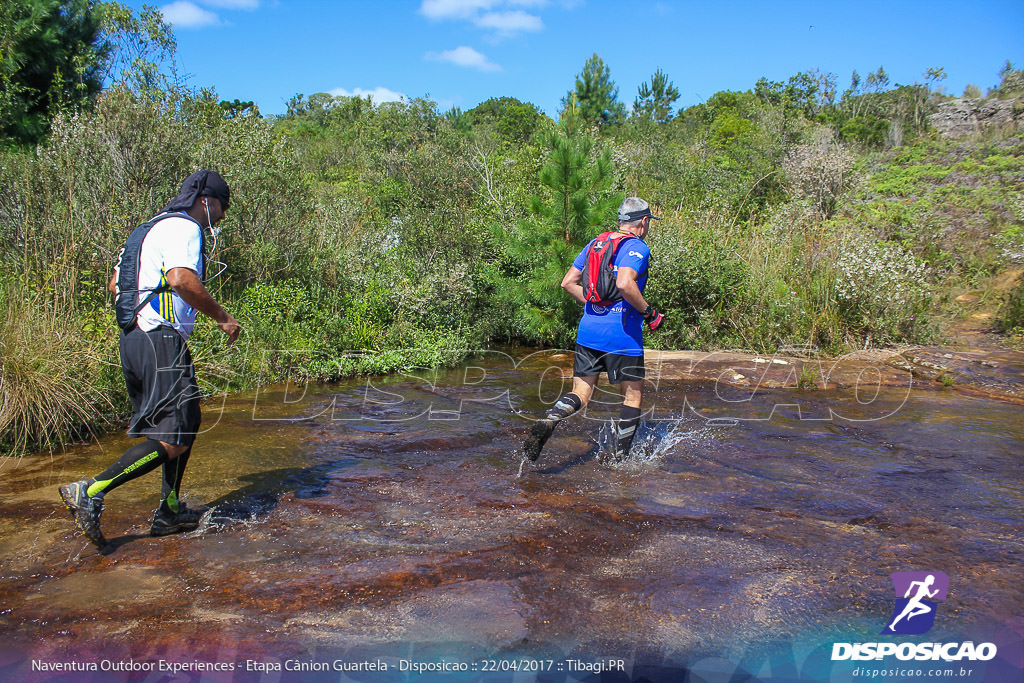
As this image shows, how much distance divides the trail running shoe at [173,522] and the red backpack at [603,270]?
122 inches

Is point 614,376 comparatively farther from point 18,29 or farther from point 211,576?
point 18,29

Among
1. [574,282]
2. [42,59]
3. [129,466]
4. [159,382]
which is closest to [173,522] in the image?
[129,466]

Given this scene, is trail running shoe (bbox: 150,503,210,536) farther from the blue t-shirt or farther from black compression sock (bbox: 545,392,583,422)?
the blue t-shirt

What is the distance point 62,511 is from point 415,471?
2301mm

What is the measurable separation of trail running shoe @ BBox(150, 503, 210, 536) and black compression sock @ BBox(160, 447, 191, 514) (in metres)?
0.03

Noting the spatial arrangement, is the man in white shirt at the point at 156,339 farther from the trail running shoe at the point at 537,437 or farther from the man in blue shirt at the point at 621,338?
the man in blue shirt at the point at 621,338

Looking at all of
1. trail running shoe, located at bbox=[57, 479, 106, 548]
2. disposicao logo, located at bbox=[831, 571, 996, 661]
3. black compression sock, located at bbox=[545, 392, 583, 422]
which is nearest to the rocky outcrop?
Result: black compression sock, located at bbox=[545, 392, 583, 422]

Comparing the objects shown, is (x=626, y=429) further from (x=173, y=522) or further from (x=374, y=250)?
(x=374, y=250)

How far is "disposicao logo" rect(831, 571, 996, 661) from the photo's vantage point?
297 cm

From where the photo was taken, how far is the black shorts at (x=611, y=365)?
525 centimetres

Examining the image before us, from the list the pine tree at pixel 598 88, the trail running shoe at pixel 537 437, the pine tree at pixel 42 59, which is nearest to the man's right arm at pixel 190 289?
the trail running shoe at pixel 537 437

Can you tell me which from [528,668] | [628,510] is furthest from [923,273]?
[528,668]

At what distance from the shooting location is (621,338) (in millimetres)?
5211

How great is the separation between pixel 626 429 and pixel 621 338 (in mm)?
755
